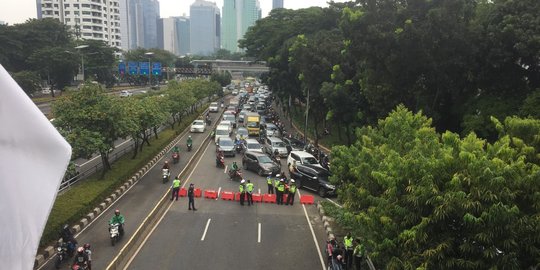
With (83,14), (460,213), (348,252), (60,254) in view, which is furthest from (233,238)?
(83,14)

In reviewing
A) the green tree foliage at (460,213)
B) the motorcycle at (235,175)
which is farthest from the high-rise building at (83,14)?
the green tree foliage at (460,213)

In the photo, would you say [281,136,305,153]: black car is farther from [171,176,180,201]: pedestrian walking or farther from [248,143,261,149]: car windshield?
[171,176,180,201]: pedestrian walking

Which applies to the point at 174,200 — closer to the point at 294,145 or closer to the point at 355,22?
the point at 355,22

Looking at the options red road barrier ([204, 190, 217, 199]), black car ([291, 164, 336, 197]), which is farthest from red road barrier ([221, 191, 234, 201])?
black car ([291, 164, 336, 197])

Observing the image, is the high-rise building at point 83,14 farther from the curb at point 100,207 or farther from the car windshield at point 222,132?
the curb at point 100,207

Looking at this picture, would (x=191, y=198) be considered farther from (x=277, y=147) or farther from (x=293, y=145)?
(x=293, y=145)
